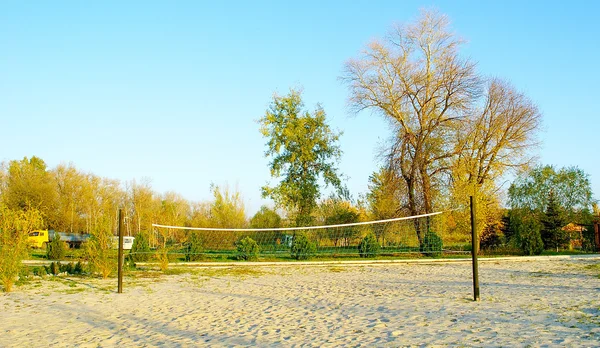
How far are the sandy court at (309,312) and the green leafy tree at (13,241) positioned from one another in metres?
0.49

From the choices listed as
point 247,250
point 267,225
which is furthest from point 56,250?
point 267,225

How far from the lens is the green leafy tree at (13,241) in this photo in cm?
1154

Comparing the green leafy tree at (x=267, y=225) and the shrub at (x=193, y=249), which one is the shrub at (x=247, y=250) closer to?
the shrub at (x=193, y=249)

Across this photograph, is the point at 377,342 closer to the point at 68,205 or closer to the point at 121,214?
the point at 121,214

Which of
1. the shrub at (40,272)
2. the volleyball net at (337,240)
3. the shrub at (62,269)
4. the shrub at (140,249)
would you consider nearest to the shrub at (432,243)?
the volleyball net at (337,240)

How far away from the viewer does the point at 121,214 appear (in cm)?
1104

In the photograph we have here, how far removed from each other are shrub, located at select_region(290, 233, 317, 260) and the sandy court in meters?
8.02

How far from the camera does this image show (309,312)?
27.9 feet

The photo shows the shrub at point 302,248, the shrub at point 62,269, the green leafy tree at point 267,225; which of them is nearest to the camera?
the shrub at point 62,269

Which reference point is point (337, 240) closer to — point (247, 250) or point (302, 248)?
point (302, 248)

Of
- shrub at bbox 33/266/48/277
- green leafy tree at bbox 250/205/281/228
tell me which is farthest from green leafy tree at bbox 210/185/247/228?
shrub at bbox 33/266/48/277

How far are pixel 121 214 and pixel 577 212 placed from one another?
31185 mm

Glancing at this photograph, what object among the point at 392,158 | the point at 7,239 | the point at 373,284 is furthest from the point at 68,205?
the point at 373,284

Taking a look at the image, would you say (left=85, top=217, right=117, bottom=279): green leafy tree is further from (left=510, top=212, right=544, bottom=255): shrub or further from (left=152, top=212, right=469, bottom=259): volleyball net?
(left=510, top=212, right=544, bottom=255): shrub
